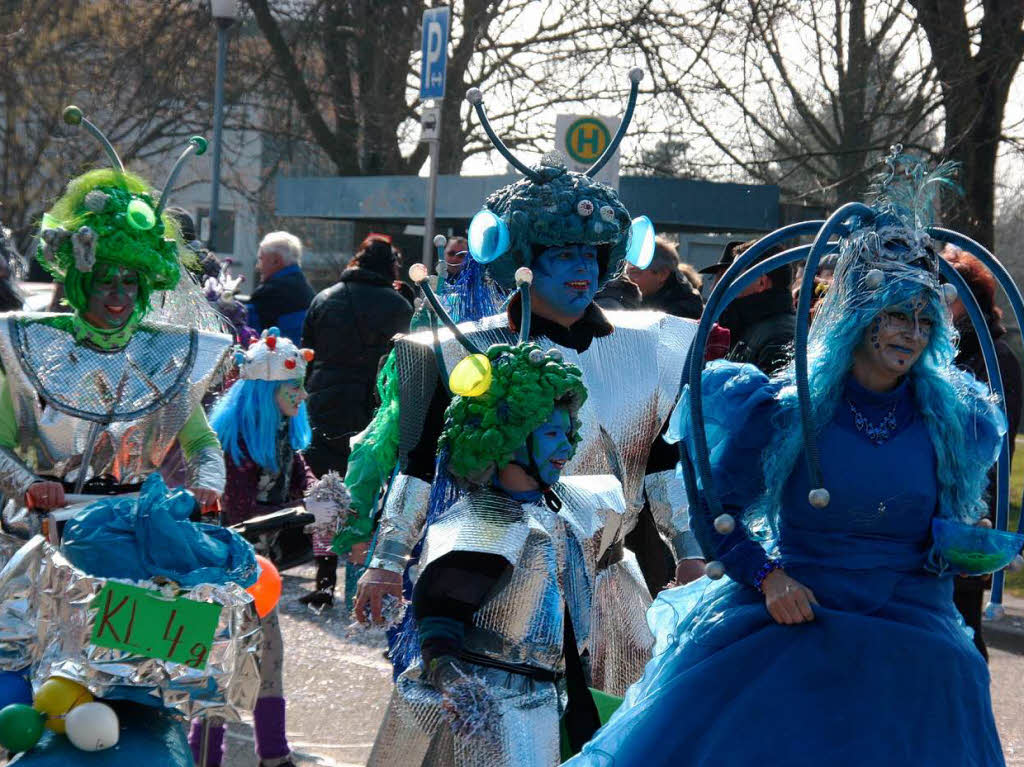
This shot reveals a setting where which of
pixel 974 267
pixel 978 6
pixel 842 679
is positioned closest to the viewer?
pixel 842 679

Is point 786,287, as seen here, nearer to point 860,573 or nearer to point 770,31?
point 860,573

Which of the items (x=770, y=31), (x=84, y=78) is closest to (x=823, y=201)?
(x=770, y=31)

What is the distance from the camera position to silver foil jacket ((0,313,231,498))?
4.07 m

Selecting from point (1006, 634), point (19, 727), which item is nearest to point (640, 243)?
point (19, 727)

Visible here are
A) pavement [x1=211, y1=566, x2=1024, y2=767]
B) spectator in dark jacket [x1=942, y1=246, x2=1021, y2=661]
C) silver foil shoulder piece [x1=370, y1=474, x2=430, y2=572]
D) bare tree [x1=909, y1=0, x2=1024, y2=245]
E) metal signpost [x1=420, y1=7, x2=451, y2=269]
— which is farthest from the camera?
bare tree [x1=909, y1=0, x2=1024, y2=245]

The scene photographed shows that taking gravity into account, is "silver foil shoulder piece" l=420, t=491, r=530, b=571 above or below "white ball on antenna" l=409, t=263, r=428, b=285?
below

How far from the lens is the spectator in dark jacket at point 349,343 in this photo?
311 inches

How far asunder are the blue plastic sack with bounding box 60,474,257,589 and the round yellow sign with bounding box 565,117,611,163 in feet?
16.4

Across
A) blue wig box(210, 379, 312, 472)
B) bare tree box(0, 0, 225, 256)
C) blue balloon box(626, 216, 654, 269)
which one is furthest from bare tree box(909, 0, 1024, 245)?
bare tree box(0, 0, 225, 256)

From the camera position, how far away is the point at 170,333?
14.0ft

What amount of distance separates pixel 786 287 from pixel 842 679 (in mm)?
3020

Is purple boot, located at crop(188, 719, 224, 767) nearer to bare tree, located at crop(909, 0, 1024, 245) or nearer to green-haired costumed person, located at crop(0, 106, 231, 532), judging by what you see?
green-haired costumed person, located at crop(0, 106, 231, 532)

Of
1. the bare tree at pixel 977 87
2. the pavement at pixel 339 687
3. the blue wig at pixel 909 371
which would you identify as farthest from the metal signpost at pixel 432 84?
the blue wig at pixel 909 371

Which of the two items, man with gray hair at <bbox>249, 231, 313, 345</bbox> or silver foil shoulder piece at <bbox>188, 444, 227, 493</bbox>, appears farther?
man with gray hair at <bbox>249, 231, 313, 345</bbox>
